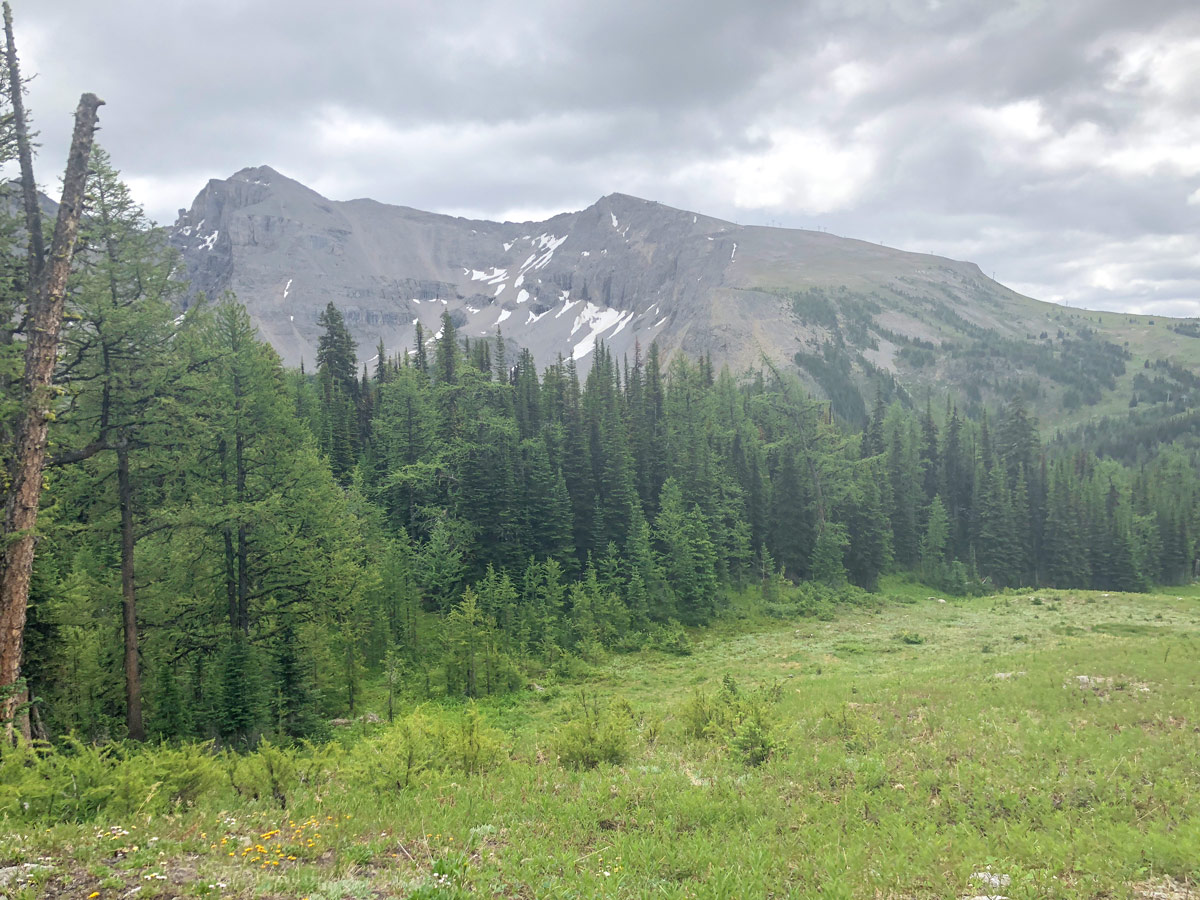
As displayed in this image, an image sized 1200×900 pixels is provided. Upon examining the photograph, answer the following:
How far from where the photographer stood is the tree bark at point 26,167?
12.1 metres

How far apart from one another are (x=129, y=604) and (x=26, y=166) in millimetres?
10899

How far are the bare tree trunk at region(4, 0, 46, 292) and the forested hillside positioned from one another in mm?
1048

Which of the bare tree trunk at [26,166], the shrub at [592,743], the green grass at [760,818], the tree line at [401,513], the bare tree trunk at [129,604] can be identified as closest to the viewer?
the green grass at [760,818]

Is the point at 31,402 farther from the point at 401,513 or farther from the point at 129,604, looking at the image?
the point at 401,513

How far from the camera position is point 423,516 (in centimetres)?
4850

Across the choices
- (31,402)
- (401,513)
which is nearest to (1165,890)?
(31,402)

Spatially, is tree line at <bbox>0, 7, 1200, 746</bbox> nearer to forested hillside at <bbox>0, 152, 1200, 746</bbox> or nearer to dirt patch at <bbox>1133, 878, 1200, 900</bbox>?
forested hillside at <bbox>0, 152, 1200, 746</bbox>

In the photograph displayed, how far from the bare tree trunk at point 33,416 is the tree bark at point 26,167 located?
943mm

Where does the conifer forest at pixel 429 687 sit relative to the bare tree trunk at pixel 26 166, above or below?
below

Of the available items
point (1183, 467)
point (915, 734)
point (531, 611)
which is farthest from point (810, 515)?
point (1183, 467)

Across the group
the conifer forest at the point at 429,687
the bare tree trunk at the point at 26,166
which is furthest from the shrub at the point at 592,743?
the bare tree trunk at the point at 26,166

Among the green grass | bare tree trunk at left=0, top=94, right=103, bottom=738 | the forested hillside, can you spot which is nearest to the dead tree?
bare tree trunk at left=0, top=94, right=103, bottom=738

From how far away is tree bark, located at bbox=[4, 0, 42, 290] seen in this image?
12.1 m

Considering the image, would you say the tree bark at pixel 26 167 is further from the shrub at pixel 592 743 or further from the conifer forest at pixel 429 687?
the shrub at pixel 592 743
